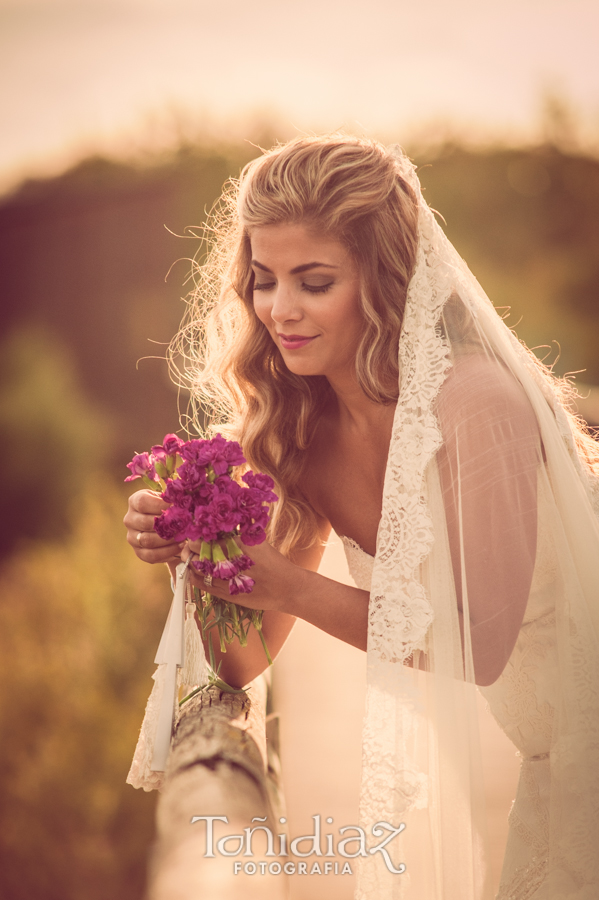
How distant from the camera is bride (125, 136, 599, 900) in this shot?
138 centimetres

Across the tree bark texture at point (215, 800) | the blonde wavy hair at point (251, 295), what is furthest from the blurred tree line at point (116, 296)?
the tree bark texture at point (215, 800)

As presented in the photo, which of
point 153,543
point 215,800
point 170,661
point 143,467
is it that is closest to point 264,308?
point 143,467

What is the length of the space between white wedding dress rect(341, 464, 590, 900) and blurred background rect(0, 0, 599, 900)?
8.50 feet

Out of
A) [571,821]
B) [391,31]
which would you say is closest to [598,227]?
[391,31]

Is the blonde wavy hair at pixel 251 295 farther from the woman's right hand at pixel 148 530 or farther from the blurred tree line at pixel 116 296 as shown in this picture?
the blurred tree line at pixel 116 296

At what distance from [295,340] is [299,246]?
21 centimetres

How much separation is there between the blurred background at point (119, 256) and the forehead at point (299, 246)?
9.08 feet

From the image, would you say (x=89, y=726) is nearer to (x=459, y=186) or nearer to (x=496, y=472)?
(x=496, y=472)

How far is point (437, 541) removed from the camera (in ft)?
4.73

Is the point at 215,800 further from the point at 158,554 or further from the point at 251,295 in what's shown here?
the point at 251,295

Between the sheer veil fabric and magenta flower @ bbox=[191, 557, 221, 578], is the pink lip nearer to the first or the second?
the sheer veil fabric

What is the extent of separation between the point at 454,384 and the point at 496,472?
0.66 ft

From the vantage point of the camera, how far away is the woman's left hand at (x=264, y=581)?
147 centimetres

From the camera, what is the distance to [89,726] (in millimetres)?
5105
